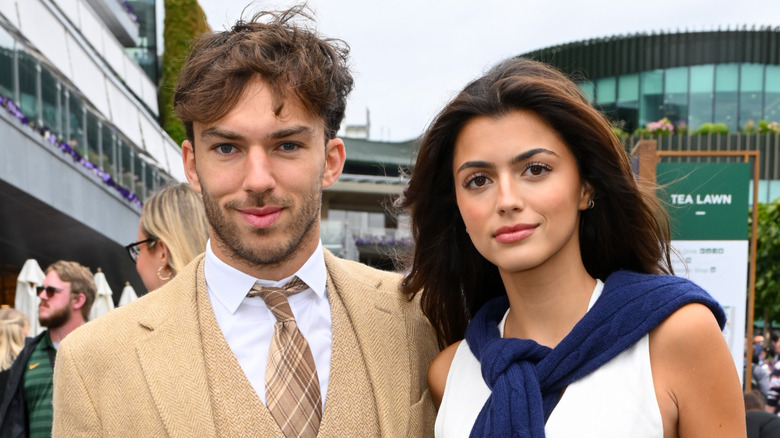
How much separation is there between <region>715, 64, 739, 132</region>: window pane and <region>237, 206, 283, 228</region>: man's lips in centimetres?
3520

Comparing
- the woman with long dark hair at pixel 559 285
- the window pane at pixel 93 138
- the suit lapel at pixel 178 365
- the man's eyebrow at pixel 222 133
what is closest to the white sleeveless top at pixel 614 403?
the woman with long dark hair at pixel 559 285

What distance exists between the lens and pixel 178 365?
250 cm

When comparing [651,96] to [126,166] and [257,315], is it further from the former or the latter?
[257,315]

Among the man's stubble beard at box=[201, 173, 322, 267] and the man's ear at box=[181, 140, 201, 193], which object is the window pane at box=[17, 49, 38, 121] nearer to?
the man's ear at box=[181, 140, 201, 193]

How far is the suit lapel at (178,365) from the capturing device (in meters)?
2.40

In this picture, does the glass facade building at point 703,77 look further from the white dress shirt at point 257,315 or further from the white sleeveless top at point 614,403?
the white sleeveless top at point 614,403

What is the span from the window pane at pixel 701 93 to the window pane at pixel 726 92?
24 centimetres

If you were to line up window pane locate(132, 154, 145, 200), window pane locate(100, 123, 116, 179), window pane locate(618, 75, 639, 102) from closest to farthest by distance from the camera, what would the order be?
window pane locate(100, 123, 116, 179) → window pane locate(132, 154, 145, 200) → window pane locate(618, 75, 639, 102)

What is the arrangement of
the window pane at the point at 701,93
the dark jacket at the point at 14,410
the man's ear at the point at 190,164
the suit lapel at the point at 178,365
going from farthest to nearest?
1. the window pane at the point at 701,93
2. the dark jacket at the point at 14,410
3. the man's ear at the point at 190,164
4. the suit lapel at the point at 178,365

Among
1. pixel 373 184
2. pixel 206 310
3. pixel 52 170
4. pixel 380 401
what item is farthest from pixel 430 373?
pixel 373 184

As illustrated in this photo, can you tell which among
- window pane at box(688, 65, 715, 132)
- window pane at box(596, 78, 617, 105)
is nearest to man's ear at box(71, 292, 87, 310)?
window pane at box(688, 65, 715, 132)

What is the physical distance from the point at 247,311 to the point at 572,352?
101 centimetres

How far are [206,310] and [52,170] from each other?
419 inches

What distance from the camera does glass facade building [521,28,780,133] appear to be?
115 feet
